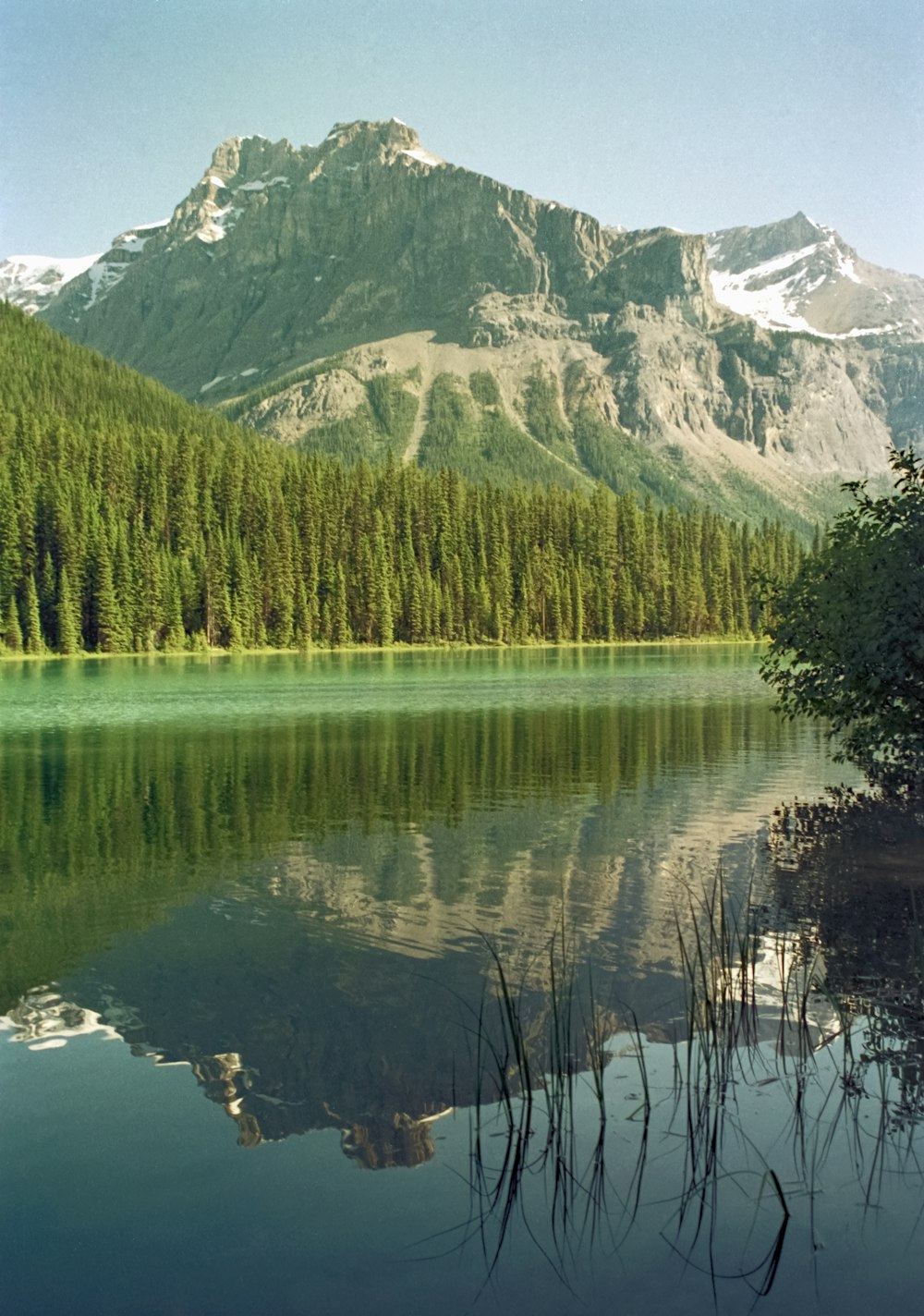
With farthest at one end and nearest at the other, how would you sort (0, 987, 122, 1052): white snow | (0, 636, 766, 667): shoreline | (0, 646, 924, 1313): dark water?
(0, 636, 766, 667): shoreline
(0, 987, 122, 1052): white snow
(0, 646, 924, 1313): dark water

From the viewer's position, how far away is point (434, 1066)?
Result: 41.9 feet

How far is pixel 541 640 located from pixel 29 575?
74.1 metres

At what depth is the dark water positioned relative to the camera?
891cm

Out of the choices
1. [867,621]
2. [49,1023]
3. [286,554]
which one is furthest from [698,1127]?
[286,554]

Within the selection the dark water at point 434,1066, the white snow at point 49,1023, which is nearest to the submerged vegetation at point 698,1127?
the dark water at point 434,1066

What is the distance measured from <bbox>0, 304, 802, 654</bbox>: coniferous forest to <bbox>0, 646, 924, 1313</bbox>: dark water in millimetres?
110703

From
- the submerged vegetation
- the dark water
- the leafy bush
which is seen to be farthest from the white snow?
the leafy bush

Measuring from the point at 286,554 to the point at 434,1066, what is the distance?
15021 cm

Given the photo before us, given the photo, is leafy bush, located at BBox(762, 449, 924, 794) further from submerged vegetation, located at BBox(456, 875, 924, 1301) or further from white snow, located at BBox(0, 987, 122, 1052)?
white snow, located at BBox(0, 987, 122, 1052)

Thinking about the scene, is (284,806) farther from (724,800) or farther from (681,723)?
(681,723)

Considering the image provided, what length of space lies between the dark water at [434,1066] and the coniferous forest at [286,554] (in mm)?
110703

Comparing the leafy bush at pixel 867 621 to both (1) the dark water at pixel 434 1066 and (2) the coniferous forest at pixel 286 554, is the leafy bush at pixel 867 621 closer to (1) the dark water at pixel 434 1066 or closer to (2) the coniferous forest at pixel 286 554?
(1) the dark water at pixel 434 1066

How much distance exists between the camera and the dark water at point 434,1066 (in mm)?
8906

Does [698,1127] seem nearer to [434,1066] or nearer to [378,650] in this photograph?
[434,1066]
